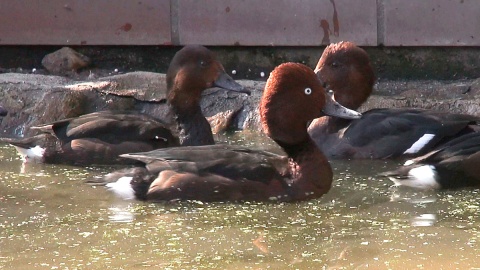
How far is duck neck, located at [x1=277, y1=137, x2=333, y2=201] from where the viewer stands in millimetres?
6000

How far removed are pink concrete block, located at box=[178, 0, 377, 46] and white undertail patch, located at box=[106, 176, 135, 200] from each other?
3497 millimetres

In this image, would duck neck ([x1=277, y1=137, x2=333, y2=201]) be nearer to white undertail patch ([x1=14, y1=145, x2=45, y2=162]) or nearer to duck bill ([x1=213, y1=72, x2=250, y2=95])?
duck bill ([x1=213, y1=72, x2=250, y2=95])

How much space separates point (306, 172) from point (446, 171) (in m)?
0.96

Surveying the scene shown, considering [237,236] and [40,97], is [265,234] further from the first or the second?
[40,97]

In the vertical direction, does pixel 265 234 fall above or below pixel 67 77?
A: below

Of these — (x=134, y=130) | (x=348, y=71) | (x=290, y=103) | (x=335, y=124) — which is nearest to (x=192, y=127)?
(x=134, y=130)

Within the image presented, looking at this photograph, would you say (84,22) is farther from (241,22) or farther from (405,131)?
(405,131)

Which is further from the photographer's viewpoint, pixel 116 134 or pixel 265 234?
pixel 116 134

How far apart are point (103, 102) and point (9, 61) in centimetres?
160

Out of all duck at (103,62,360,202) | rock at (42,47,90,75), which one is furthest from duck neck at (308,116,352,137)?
rock at (42,47,90,75)

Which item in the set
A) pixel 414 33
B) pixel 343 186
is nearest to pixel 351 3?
pixel 414 33

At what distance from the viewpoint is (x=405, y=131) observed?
297 inches

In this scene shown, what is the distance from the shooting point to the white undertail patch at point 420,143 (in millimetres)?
7430

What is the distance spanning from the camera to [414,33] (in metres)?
9.30
